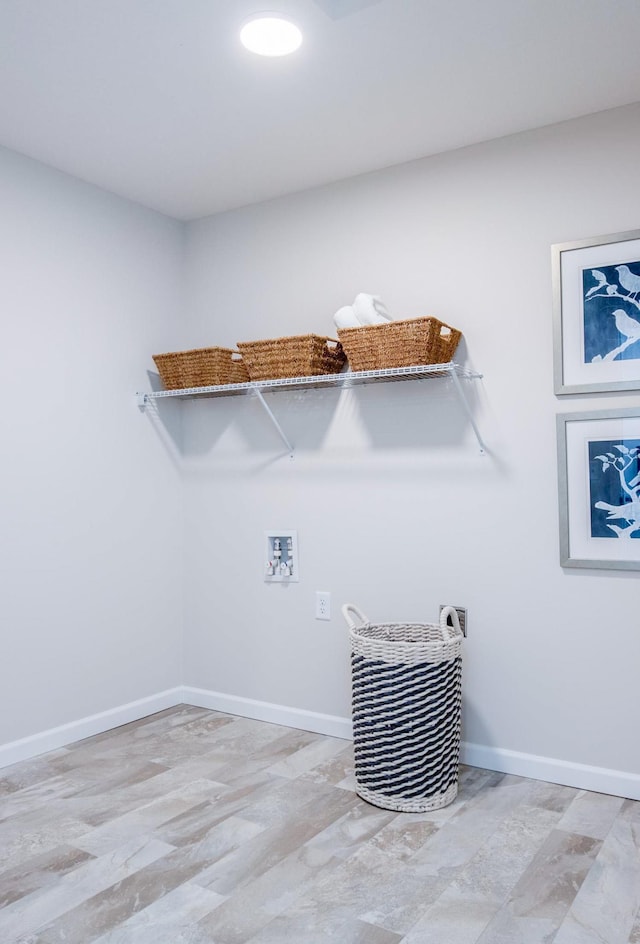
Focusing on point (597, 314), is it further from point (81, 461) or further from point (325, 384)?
point (81, 461)

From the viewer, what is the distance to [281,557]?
3.00m

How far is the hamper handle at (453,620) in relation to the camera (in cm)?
229

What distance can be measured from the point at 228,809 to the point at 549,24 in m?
2.32

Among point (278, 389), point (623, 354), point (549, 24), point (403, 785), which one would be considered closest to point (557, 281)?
point (623, 354)

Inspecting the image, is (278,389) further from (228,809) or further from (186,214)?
(228,809)

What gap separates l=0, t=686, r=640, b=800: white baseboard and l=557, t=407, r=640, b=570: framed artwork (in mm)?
649

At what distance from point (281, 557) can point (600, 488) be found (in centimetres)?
128

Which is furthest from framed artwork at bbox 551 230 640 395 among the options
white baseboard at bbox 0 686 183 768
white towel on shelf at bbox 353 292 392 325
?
white baseboard at bbox 0 686 183 768

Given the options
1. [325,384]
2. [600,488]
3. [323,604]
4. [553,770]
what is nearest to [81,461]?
[325,384]

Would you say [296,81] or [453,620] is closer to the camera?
[296,81]

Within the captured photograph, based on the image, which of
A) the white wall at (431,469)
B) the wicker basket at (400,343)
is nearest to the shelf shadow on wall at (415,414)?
the white wall at (431,469)

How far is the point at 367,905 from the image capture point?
169 centimetres

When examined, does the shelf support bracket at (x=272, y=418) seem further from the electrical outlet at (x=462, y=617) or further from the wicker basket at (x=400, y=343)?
the electrical outlet at (x=462, y=617)

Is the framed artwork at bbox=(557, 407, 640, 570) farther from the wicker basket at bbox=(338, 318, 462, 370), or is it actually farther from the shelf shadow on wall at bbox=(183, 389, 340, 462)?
the shelf shadow on wall at bbox=(183, 389, 340, 462)
